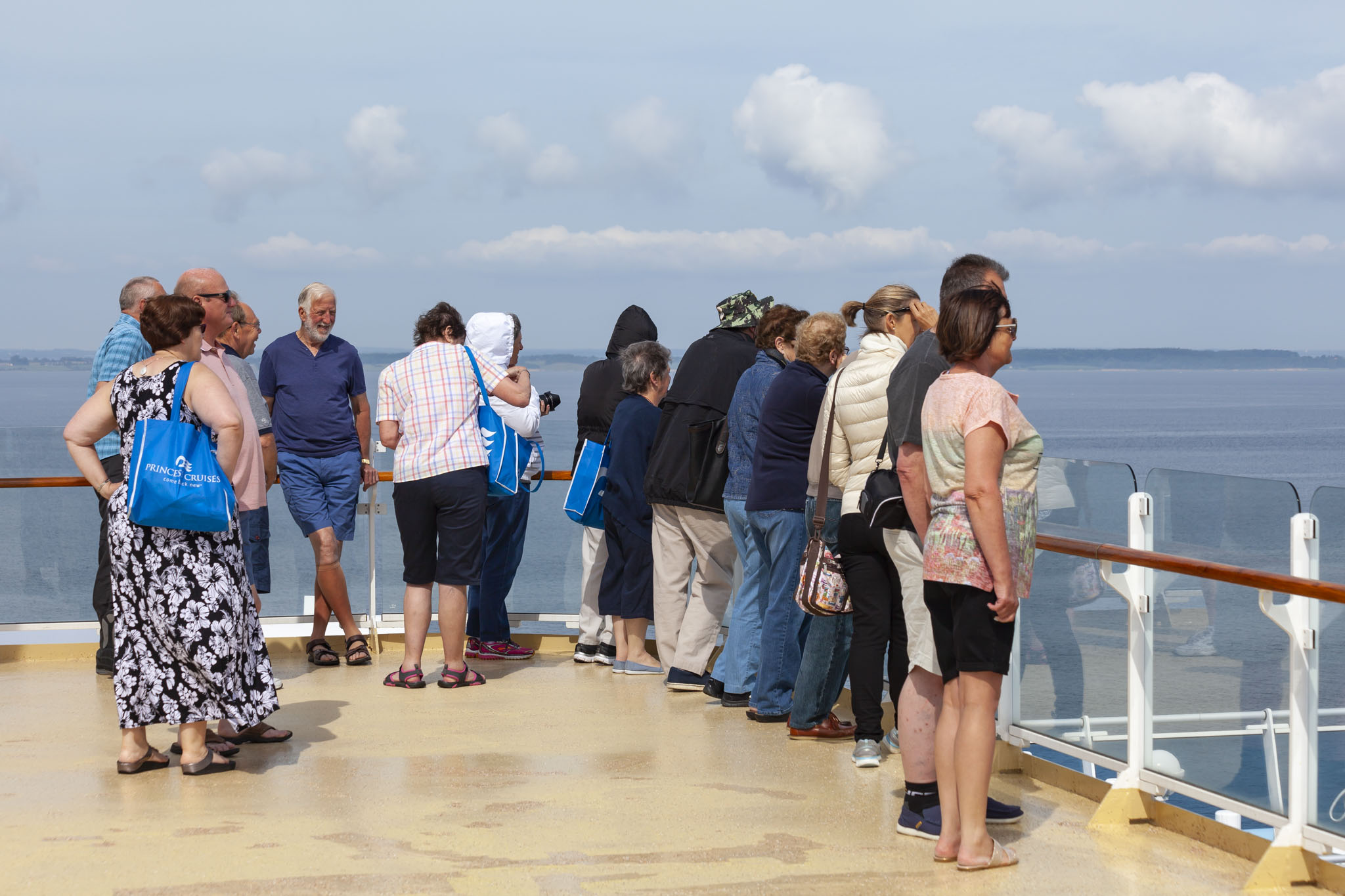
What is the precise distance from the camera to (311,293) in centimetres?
661

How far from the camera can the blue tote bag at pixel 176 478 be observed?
14.5 feet

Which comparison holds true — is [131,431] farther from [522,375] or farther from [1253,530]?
[1253,530]

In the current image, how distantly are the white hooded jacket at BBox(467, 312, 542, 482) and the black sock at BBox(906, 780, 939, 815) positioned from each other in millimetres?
3037

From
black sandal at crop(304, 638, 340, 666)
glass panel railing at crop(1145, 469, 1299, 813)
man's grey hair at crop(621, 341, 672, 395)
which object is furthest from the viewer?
black sandal at crop(304, 638, 340, 666)

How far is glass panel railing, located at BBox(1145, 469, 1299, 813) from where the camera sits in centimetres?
365

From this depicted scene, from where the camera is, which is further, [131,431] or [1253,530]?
[131,431]

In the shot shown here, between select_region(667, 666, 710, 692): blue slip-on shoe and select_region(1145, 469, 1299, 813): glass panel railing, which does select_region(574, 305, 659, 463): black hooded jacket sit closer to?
select_region(667, 666, 710, 692): blue slip-on shoe

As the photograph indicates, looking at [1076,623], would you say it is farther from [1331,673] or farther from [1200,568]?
[1331,673]

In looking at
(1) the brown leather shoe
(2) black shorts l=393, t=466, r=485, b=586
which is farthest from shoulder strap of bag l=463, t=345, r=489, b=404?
(1) the brown leather shoe

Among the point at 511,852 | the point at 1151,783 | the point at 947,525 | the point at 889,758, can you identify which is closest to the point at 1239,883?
the point at 1151,783

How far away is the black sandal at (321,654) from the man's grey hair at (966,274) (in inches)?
169

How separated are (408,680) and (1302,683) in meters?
3.97

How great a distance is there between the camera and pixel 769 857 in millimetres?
3766

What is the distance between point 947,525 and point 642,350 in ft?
10.5
